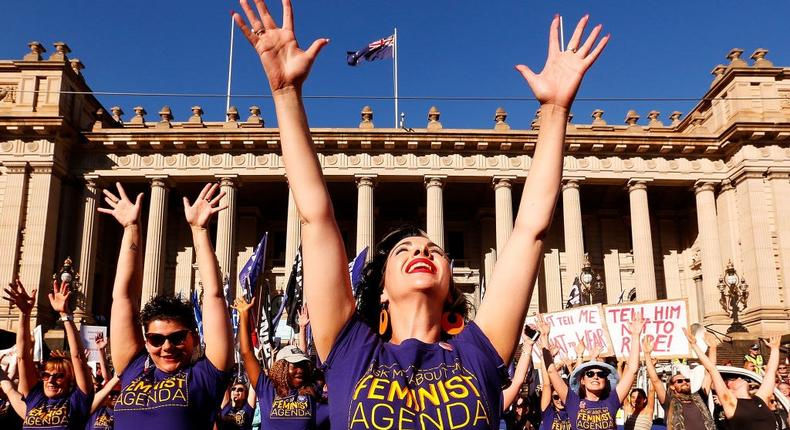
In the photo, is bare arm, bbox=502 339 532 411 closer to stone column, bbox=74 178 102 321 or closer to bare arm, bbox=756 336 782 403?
bare arm, bbox=756 336 782 403

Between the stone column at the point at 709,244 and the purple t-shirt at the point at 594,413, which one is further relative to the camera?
the stone column at the point at 709,244

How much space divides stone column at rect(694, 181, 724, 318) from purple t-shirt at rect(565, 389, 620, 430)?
30079 mm

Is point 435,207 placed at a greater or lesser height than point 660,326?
greater

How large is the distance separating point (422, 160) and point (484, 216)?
22.1 ft

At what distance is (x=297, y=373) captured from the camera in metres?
6.55

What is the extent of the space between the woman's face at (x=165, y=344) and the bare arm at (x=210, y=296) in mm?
159

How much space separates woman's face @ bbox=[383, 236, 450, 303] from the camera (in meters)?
2.49

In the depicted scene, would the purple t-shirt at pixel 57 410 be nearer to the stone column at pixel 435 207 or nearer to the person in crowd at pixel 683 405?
the person in crowd at pixel 683 405

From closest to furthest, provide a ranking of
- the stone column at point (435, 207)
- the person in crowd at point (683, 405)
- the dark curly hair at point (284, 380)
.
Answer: the dark curly hair at point (284, 380) < the person in crowd at point (683, 405) < the stone column at point (435, 207)

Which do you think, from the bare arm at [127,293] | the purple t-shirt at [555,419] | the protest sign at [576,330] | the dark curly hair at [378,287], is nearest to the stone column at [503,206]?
the protest sign at [576,330]

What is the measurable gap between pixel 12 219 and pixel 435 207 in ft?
61.6

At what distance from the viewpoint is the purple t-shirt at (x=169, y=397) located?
369 cm

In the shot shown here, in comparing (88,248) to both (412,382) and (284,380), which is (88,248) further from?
(412,382)

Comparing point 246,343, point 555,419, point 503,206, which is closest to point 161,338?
point 246,343
